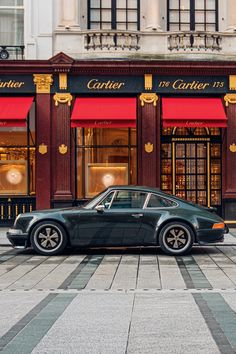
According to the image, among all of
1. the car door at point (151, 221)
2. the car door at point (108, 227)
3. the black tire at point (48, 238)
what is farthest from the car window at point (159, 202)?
the black tire at point (48, 238)

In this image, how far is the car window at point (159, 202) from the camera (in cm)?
1453

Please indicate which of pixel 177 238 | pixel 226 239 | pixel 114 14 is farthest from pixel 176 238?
pixel 114 14

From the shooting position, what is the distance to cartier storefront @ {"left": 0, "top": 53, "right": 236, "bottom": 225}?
2181cm

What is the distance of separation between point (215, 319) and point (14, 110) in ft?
48.8

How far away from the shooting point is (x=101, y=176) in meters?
22.2

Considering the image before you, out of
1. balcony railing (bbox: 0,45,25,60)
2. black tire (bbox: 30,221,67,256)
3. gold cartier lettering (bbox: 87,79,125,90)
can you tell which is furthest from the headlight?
balcony railing (bbox: 0,45,25,60)

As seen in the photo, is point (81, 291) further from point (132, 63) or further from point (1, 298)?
point (132, 63)

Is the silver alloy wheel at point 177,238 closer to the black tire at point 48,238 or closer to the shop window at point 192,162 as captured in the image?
the black tire at point 48,238

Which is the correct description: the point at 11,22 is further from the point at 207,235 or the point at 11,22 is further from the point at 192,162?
the point at 207,235

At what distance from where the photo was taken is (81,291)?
9.84 meters

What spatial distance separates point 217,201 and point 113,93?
4.95 m

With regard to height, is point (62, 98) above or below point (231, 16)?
below

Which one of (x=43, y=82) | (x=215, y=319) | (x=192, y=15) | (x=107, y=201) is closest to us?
(x=215, y=319)

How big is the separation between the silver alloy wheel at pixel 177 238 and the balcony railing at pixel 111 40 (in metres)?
9.62
